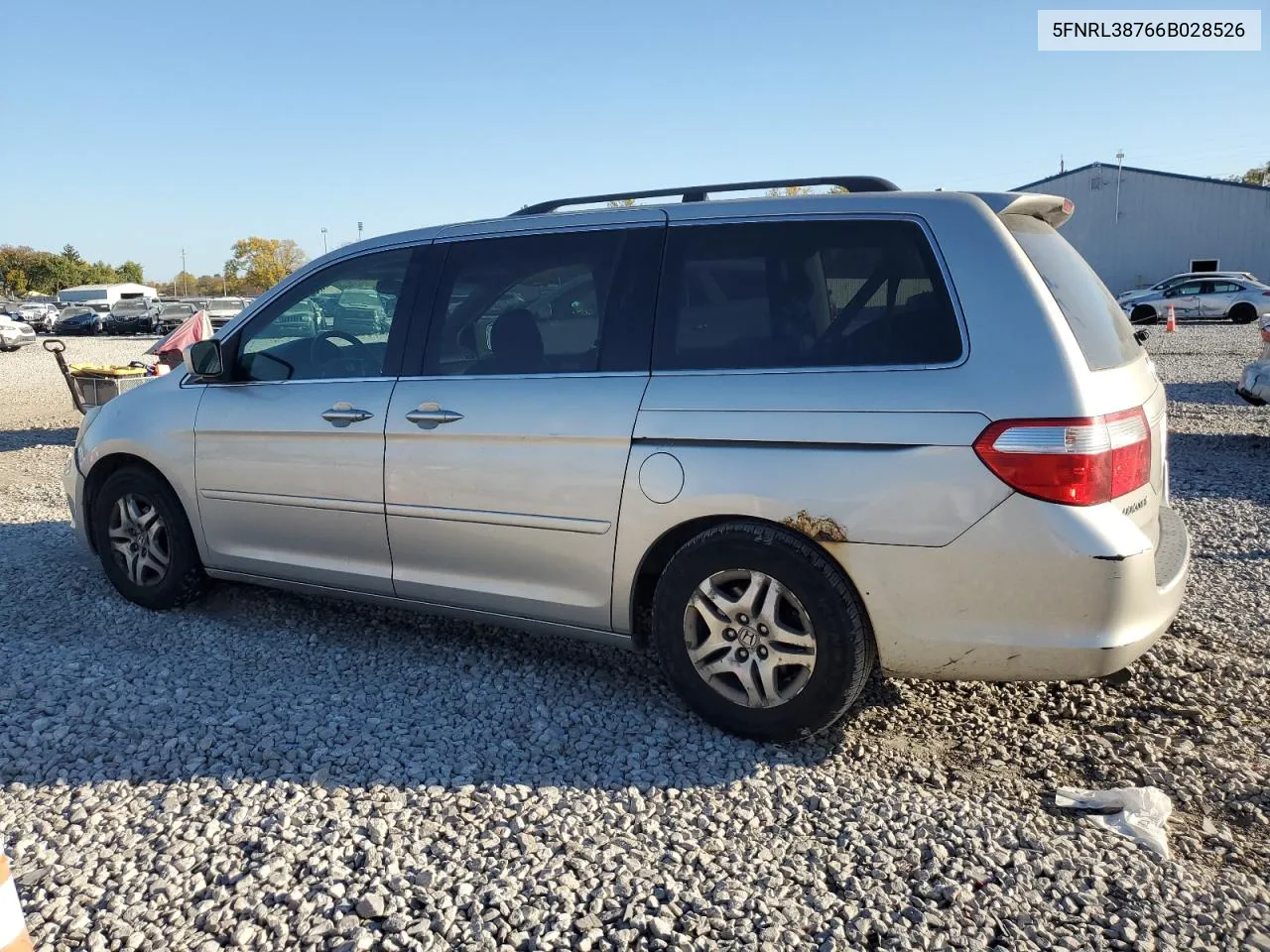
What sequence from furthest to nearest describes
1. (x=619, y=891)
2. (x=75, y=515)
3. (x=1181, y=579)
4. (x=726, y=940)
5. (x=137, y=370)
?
(x=137, y=370) < (x=75, y=515) < (x=1181, y=579) < (x=619, y=891) < (x=726, y=940)

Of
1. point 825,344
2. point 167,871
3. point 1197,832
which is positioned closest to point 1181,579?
point 1197,832

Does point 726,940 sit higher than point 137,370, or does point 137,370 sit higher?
point 137,370

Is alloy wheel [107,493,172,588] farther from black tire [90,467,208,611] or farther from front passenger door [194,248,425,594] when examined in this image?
front passenger door [194,248,425,594]

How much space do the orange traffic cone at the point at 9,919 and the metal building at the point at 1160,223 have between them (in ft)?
161

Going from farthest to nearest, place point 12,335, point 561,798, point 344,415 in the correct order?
point 12,335, point 344,415, point 561,798

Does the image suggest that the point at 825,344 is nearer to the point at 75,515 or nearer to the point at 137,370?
the point at 75,515

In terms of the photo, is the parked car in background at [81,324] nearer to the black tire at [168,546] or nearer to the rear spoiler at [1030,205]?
the black tire at [168,546]

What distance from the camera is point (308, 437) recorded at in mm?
4402

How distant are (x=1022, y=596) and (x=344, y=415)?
2.79 m

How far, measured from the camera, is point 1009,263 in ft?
10.6

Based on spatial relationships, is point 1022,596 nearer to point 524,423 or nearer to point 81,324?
point 524,423

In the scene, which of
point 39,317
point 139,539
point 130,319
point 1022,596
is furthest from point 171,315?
point 1022,596

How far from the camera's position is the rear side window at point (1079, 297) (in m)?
3.27

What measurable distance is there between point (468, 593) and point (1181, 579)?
8.75 ft
